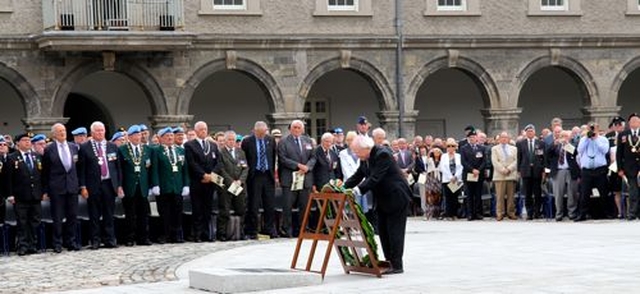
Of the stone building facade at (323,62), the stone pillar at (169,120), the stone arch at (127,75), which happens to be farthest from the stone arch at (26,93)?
the stone pillar at (169,120)

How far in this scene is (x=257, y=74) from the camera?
33719mm

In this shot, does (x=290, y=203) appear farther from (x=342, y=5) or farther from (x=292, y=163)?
(x=342, y=5)

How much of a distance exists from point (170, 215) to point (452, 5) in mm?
16153

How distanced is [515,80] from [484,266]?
21.3 m

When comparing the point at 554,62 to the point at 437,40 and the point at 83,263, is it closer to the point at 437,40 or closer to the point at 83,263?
the point at 437,40

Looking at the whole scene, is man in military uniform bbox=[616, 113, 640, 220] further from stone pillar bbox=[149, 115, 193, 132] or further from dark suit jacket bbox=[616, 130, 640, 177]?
stone pillar bbox=[149, 115, 193, 132]

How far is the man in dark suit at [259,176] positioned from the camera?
21891mm

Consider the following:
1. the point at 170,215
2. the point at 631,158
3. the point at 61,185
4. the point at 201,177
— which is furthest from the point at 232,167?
the point at 631,158

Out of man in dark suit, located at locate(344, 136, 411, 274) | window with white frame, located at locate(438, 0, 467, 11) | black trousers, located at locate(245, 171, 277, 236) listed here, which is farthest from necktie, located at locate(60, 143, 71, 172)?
window with white frame, located at locate(438, 0, 467, 11)

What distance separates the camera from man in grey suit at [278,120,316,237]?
22.0m

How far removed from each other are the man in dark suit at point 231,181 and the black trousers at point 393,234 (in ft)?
22.4

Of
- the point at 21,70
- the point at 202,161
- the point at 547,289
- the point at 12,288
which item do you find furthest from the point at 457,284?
the point at 21,70

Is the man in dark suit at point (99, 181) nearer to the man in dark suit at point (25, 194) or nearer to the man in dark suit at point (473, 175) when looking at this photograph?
the man in dark suit at point (25, 194)

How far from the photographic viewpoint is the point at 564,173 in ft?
80.7
